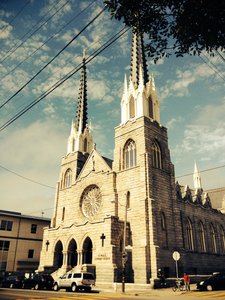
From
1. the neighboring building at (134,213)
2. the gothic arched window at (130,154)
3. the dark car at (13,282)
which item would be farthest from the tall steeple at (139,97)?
the dark car at (13,282)

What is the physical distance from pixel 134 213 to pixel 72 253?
1044cm

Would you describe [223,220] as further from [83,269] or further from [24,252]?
[24,252]

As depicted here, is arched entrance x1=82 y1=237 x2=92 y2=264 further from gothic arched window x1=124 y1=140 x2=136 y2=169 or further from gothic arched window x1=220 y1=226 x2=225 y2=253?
gothic arched window x1=220 y1=226 x2=225 y2=253

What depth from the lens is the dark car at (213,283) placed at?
23.4 meters

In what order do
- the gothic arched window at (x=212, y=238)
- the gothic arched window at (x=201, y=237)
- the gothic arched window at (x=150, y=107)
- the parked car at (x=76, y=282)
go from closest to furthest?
the parked car at (x=76, y=282) → the gothic arched window at (x=201, y=237) → the gothic arched window at (x=150, y=107) → the gothic arched window at (x=212, y=238)

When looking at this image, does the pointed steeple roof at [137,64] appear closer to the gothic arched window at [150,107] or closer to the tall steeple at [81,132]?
the gothic arched window at [150,107]

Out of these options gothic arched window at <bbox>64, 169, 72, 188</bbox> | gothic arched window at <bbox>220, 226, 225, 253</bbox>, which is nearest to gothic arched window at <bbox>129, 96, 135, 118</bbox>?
gothic arched window at <bbox>64, 169, 72, 188</bbox>

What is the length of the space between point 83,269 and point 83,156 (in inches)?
839

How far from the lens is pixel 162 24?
1309 centimetres

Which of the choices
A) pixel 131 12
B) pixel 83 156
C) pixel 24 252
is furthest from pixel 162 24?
pixel 24 252

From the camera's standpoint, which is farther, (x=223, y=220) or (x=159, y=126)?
(x=223, y=220)

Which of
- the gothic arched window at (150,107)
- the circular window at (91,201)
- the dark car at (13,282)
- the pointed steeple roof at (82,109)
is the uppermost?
the pointed steeple roof at (82,109)

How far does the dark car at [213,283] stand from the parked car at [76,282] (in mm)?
9316

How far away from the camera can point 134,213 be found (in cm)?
3156
